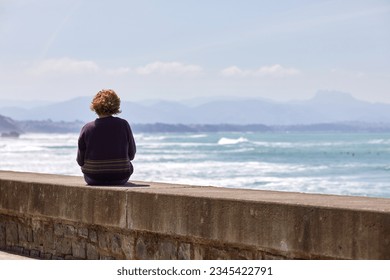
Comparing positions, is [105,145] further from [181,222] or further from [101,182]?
[181,222]

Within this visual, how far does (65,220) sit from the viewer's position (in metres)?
8.56

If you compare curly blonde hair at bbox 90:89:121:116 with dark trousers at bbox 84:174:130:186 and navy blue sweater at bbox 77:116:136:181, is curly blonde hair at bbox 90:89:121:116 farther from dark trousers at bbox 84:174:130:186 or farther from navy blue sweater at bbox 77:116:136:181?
dark trousers at bbox 84:174:130:186

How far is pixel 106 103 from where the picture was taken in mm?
8719

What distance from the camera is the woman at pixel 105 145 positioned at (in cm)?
862

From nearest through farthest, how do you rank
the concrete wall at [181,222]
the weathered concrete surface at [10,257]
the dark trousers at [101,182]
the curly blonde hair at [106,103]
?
the concrete wall at [181,222] → the dark trousers at [101,182] → the curly blonde hair at [106,103] → the weathered concrete surface at [10,257]

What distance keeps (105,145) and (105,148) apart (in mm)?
28

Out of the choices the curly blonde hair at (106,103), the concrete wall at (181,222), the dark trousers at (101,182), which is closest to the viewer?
the concrete wall at (181,222)

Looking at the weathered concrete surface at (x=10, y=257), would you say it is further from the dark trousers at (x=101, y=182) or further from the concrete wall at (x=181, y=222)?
the dark trousers at (x=101, y=182)

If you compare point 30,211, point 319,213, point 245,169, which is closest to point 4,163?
point 245,169

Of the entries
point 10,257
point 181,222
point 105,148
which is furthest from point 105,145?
point 181,222

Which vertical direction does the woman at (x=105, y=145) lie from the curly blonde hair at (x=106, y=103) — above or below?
below

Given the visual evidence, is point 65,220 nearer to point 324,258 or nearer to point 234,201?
point 234,201

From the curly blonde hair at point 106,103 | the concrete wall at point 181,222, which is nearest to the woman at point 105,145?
the curly blonde hair at point 106,103

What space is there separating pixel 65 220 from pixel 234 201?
2.38 metres
